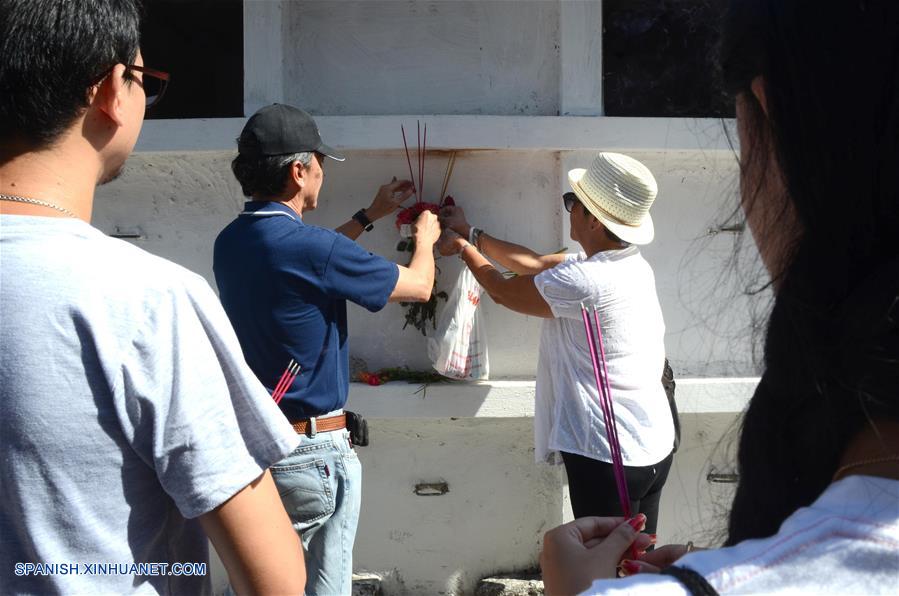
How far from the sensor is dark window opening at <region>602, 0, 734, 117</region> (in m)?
3.99

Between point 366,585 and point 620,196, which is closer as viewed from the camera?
point 620,196

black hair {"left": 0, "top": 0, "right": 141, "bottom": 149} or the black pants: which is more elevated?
black hair {"left": 0, "top": 0, "right": 141, "bottom": 149}

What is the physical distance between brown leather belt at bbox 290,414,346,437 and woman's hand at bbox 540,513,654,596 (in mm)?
1401

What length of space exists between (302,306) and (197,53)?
2.53 m

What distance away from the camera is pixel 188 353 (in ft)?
3.72

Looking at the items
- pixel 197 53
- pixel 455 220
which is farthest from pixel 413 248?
pixel 197 53

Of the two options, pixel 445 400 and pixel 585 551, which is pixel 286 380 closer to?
pixel 445 400

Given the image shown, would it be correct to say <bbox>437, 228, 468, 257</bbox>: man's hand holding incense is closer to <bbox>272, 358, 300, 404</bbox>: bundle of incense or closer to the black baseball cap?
the black baseball cap

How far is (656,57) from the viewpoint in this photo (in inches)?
159

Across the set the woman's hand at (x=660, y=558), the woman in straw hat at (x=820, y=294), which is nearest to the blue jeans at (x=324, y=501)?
the woman's hand at (x=660, y=558)

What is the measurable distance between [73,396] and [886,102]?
108 cm

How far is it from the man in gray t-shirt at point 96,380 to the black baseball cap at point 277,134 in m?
1.42

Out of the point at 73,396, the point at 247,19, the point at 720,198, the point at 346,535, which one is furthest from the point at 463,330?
the point at 73,396

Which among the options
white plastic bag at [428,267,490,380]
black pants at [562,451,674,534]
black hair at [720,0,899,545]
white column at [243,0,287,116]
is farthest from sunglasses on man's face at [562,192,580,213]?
black hair at [720,0,899,545]
